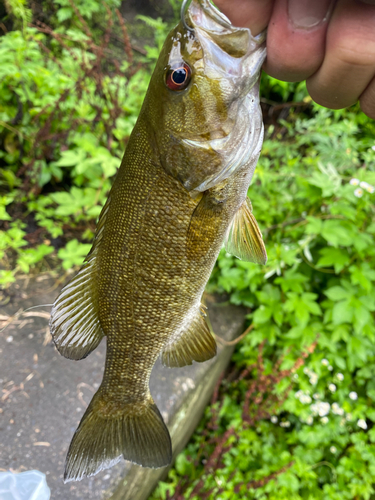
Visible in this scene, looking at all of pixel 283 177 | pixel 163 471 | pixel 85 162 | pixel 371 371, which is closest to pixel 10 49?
pixel 85 162

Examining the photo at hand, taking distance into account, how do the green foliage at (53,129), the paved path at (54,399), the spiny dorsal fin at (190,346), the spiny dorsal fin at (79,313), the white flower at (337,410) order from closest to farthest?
the spiny dorsal fin at (79,313) → the spiny dorsal fin at (190,346) → the paved path at (54,399) → the white flower at (337,410) → the green foliage at (53,129)

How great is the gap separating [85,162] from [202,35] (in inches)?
59.7

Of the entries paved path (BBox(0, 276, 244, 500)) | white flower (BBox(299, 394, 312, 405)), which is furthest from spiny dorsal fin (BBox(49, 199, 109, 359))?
white flower (BBox(299, 394, 312, 405))

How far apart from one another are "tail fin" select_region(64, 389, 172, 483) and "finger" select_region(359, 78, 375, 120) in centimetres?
123

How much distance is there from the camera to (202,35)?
0.77 metres

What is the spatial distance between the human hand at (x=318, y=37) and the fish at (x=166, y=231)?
0.17 ft

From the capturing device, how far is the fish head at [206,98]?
2.52 feet

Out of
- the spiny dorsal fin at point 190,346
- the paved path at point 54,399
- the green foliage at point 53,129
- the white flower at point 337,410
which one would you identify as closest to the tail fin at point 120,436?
the spiny dorsal fin at point 190,346

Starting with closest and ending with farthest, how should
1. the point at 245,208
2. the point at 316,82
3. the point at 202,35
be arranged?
the point at 202,35
the point at 316,82
the point at 245,208

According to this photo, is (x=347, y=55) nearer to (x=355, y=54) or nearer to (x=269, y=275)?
(x=355, y=54)

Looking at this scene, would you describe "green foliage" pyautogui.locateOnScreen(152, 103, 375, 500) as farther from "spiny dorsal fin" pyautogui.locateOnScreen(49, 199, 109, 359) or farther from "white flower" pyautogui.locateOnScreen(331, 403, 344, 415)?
"spiny dorsal fin" pyautogui.locateOnScreen(49, 199, 109, 359)

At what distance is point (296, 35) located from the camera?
79 cm

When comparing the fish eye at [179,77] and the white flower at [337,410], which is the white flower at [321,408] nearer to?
the white flower at [337,410]

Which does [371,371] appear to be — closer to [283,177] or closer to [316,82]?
[283,177]
